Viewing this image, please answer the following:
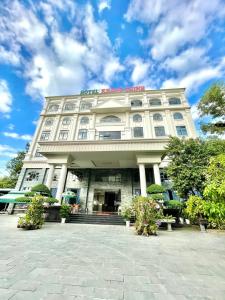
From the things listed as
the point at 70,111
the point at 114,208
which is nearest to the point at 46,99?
the point at 70,111

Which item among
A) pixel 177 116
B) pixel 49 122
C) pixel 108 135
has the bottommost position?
pixel 108 135

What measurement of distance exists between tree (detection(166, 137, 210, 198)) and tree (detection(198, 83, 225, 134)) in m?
3.52

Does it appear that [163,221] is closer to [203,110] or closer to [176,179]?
[176,179]

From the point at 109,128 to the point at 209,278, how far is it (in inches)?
756

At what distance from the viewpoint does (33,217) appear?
7.83 meters

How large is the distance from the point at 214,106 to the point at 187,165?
255 inches

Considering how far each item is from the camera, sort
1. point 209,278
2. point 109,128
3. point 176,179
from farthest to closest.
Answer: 1. point 109,128
2. point 176,179
3. point 209,278

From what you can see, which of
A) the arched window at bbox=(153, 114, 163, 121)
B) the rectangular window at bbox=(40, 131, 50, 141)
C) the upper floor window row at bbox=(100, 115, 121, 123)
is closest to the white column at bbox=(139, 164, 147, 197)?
the upper floor window row at bbox=(100, 115, 121, 123)

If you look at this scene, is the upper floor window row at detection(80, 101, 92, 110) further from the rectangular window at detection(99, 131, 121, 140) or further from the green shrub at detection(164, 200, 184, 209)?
the green shrub at detection(164, 200, 184, 209)

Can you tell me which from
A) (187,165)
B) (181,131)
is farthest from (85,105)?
(187,165)

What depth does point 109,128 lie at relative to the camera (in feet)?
69.1

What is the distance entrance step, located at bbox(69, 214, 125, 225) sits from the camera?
10.5 m

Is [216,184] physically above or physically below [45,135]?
below

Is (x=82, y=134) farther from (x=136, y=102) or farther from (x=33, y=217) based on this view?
(x=33, y=217)
